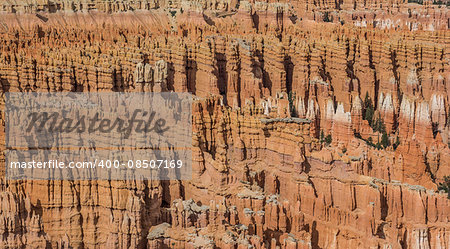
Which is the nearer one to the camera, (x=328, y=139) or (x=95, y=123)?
(x=95, y=123)

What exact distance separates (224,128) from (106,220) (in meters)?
11.8

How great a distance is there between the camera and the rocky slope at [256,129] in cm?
3656

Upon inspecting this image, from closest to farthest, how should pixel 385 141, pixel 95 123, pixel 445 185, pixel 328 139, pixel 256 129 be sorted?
1. pixel 95 123
2. pixel 256 129
3. pixel 445 185
4. pixel 328 139
5. pixel 385 141

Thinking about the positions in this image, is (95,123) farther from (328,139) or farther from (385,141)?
(385,141)

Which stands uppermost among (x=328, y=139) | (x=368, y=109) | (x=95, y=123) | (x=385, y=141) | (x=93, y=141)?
(x=95, y=123)

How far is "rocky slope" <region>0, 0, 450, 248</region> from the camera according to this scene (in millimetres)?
36562

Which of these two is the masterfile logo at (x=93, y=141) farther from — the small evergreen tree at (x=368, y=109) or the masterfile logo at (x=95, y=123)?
the small evergreen tree at (x=368, y=109)

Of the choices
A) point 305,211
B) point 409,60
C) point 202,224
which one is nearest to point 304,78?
point 409,60

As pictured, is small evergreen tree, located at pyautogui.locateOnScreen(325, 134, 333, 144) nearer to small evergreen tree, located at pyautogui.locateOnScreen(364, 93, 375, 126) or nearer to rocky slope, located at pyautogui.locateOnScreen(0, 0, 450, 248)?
rocky slope, located at pyautogui.locateOnScreen(0, 0, 450, 248)

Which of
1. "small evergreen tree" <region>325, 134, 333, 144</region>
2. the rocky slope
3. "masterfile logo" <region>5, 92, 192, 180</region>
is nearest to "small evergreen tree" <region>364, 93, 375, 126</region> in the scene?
the rocky slope

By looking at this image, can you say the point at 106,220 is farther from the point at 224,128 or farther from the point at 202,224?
the point at 224,128

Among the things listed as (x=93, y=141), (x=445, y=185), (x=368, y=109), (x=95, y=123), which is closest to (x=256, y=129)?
(x=95, y=123)

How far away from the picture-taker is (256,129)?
45.2 meters

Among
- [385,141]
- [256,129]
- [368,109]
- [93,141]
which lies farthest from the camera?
[368,109]
